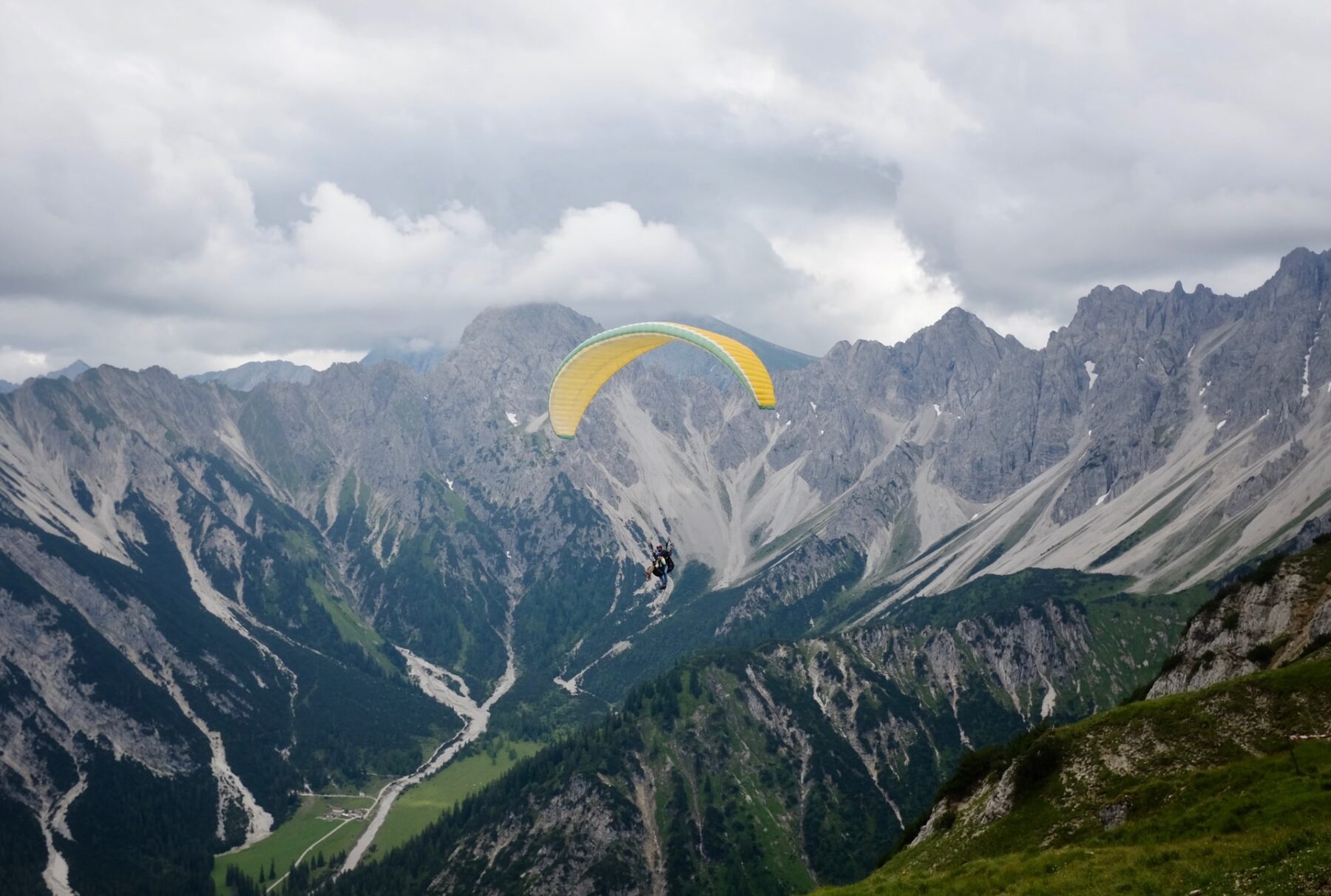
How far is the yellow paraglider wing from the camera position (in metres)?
A: 69.3

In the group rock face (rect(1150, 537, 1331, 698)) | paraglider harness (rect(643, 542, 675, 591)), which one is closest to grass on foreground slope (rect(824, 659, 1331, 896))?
rock face (rect(1150, 537, 1331, 698))

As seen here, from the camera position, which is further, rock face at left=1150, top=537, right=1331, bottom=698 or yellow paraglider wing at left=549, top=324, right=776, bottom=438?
rock face at left=1150, top=537, right=1331, bottom=698

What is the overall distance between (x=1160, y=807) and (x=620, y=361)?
53468mm

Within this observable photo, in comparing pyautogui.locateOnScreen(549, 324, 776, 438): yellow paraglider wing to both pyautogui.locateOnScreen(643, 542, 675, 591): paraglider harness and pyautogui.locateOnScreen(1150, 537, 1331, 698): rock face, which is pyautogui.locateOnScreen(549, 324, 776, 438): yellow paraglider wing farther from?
pyautogui.locateOnScreen(1150, 537, 1331, 698): rock face

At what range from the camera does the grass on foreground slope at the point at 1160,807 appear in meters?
39.6

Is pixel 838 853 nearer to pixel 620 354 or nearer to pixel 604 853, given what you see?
pixel 604 853

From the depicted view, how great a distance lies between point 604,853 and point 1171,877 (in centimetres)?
15538

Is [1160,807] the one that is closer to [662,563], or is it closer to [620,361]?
[662,563]

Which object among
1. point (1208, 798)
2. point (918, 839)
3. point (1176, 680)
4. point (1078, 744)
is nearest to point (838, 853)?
point (1176, 680)

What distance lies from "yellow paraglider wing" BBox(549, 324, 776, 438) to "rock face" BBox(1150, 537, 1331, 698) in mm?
49354

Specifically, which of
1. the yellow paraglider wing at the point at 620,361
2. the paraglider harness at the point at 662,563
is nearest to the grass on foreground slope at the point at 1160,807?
the paraglider harness at the point at 662,563

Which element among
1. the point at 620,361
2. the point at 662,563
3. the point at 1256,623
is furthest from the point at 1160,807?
the point at 1256,623

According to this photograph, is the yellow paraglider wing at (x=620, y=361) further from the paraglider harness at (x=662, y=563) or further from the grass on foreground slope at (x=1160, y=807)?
the grass on foreground slope at (x=1160, y=807)

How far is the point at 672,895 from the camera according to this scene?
17762cm
